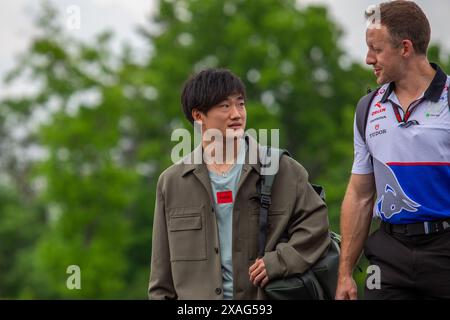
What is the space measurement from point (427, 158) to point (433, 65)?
1.81 ft

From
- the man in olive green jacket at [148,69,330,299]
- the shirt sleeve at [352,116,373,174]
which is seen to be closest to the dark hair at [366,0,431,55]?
the shirt sleeve at [352,116,373,174]

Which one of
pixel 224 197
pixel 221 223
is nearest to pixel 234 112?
pixel 224 197

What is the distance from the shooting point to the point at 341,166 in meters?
27.3

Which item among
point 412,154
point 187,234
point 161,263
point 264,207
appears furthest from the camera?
point 161,263

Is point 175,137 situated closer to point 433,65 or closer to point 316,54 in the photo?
point 433,65

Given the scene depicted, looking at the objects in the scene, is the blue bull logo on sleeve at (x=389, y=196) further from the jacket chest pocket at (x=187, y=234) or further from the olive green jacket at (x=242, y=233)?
the jacket chest pocket at (x=187, y=234)

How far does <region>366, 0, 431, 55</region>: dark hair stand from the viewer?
4.55m

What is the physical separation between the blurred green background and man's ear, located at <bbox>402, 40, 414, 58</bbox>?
21.7 metres

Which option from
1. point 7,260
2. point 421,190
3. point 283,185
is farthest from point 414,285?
point 7,260

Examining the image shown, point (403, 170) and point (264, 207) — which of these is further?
point (264, 207)

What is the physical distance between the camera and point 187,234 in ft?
15.5

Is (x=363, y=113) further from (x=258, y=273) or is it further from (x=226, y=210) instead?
(x=258, y=273)

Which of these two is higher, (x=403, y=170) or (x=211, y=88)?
(x=211, y=88)

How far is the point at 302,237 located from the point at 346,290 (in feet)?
1.12
